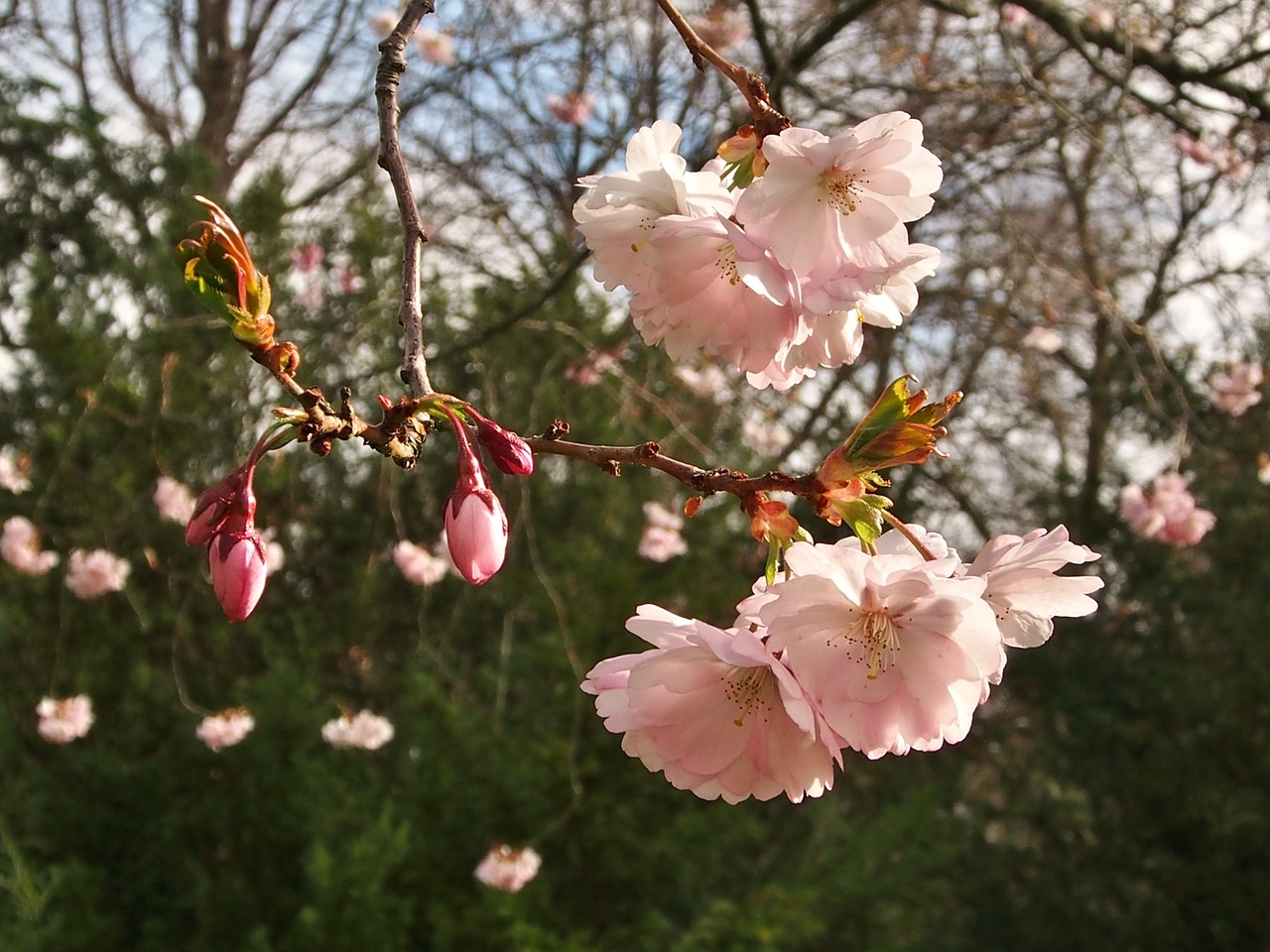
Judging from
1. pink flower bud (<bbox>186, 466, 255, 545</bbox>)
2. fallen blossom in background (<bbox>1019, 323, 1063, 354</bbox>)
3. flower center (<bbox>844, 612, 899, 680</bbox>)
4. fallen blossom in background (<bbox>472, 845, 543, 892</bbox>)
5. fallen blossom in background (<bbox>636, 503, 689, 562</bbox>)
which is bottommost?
fallen blossom in background (<bbox>472, 845, 543, 892</bbox>)

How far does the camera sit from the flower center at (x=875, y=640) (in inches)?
27.1

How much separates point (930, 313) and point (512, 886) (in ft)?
10.4

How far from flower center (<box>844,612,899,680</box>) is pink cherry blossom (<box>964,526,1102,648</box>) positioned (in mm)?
85

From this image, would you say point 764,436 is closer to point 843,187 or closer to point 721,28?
point 721,28

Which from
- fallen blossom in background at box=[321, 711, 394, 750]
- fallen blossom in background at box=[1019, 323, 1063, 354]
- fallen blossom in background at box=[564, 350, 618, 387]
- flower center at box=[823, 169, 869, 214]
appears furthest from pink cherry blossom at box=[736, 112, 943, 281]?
fallen blossom in background at box=[1019, 323, 1063, 354]

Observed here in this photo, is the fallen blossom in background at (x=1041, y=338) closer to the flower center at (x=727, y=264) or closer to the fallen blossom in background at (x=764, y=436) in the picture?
the fallen blossom in background at (x=764, y=436)

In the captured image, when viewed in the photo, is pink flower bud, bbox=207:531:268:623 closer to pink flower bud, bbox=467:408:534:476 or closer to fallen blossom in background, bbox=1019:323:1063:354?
pink flower bud, bbox=467:408:534:476

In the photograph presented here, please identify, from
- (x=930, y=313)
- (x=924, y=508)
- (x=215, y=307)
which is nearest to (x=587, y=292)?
(x=930, y=313)

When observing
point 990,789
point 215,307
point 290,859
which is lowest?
point 990,789

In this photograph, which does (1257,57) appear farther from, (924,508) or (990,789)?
(990,789)

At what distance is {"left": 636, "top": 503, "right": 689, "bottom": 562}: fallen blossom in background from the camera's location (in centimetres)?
382

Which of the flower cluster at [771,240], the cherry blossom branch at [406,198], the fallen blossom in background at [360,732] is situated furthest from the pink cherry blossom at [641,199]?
the fallen blossom in background at [360,732]

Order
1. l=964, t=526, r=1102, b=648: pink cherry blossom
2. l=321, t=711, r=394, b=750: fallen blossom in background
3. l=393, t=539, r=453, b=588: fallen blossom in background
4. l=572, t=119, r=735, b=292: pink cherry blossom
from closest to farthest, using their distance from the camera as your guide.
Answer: l=964, t=526, r=1102, b=648: pink cherry blossom → l=572, t=119, r=735, b=292: pink cherry blossom → l=321, t=711, r=394, b=750: fallen blossom in background → l=393, t=539, r=453, b=588: fallen blossom in background

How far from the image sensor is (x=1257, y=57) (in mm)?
2510
